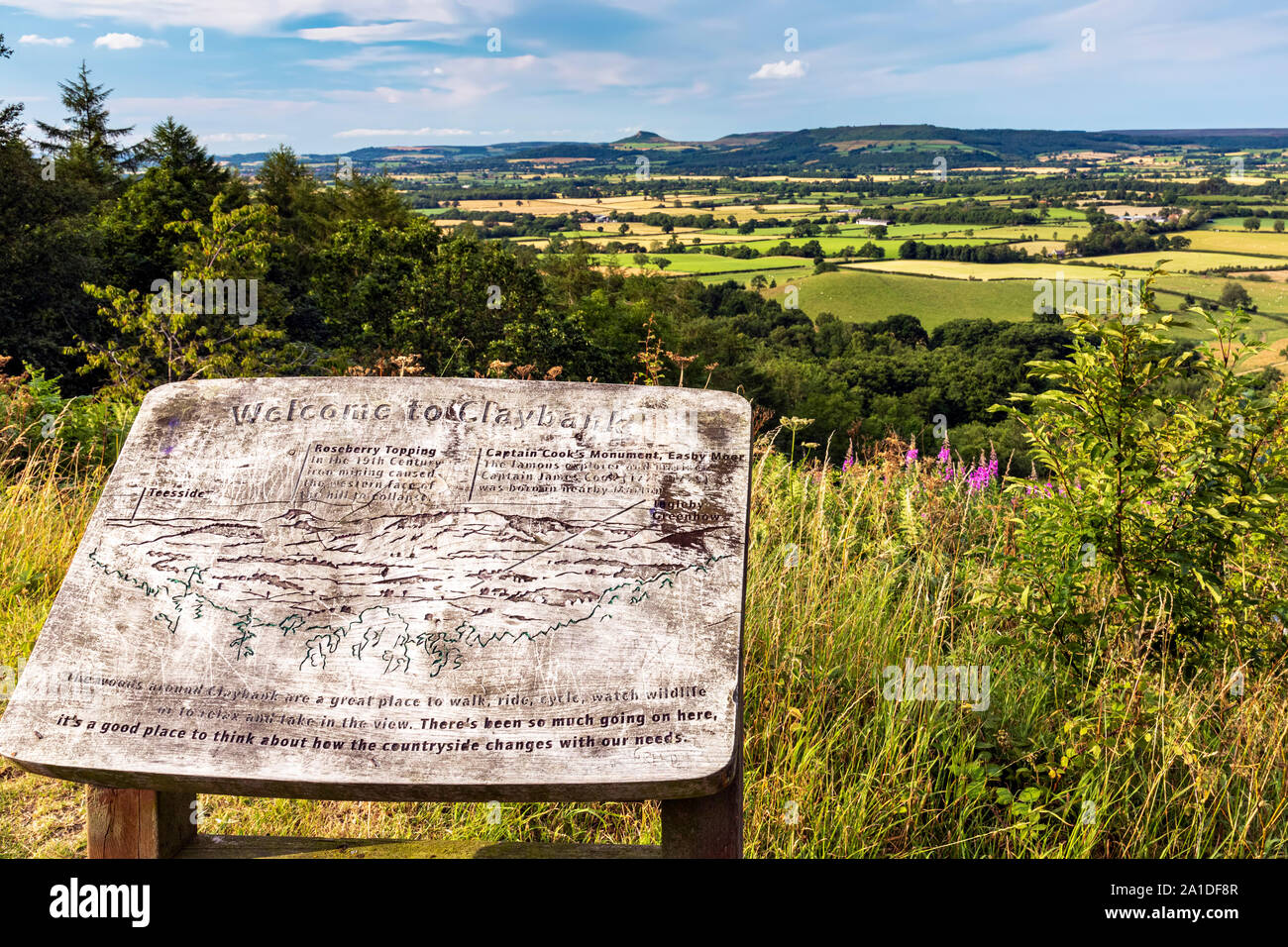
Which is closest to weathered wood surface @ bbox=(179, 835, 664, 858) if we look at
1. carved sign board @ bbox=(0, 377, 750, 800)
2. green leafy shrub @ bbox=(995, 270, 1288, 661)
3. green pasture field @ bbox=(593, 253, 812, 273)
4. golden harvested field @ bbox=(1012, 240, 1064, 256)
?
carved sign board @ bbox=(0, 377, 750, 800)

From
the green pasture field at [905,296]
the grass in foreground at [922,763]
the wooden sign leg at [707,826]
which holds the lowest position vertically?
the grass in foreground at [922,763]

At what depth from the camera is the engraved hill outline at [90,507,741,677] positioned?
1859 mm

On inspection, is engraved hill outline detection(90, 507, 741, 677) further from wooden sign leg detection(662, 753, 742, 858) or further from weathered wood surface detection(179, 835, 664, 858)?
weathered wood surface detection(179, 835, 664, 858)

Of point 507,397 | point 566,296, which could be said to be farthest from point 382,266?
point 507,397

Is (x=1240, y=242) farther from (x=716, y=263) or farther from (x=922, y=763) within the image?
(x=922, y=763)

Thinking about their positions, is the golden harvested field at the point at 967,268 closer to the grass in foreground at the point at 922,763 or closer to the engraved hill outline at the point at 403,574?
the grass in foreground at the point at 922,763

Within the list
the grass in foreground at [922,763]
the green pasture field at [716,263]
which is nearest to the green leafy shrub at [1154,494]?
the grass in foreground at [922,763]

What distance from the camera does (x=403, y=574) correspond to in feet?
6.51

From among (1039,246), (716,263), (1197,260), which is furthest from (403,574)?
(1039,246)

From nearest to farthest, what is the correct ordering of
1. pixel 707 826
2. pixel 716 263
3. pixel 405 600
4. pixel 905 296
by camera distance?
pixel 707 826
pixel 405 600
pixel 905 296
pixel 716 263

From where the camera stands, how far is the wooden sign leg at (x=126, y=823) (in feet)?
6.42

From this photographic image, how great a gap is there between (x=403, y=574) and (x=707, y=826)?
92 cm

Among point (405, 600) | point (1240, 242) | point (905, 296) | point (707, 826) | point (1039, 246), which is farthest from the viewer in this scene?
point (1039, 246)

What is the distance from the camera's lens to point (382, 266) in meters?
29.7
